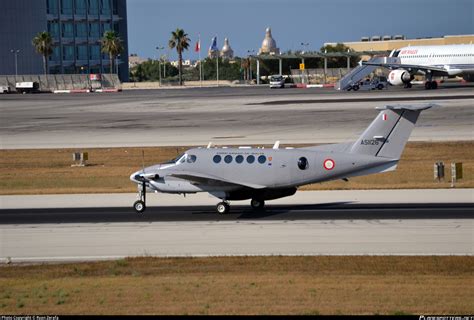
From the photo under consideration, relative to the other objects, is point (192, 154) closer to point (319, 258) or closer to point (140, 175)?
point (140, 175)

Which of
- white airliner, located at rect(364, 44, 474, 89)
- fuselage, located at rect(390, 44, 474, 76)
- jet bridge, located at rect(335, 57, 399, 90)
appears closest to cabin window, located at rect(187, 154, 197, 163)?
white airliner, located at rect(364, 44, 474, 89)

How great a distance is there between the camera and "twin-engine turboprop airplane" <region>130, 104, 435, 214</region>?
1184 inches

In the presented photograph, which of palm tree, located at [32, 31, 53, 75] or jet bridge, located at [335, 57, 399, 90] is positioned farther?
palm tree, located at [32, 31, 53, 75]

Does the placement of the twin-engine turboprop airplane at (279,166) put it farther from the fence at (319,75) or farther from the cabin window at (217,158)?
the fence at (319,75)

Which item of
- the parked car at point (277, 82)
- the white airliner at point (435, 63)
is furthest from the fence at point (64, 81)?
the white airliner at point (435, 63)

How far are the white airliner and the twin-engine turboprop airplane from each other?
81.3 meters

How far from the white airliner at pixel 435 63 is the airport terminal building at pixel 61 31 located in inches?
3322

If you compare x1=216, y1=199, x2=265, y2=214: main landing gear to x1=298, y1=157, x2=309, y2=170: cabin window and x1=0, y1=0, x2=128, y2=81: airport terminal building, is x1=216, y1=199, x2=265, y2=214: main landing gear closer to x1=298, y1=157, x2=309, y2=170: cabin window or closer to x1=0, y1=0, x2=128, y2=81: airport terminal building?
x1=298, y1=157, x2=309, y2=170: cabin window

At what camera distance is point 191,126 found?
225 ft

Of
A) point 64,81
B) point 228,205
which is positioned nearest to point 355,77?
point 64,81

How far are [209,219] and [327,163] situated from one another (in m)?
4.23

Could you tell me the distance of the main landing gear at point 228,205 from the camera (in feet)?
102

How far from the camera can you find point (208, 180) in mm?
30469

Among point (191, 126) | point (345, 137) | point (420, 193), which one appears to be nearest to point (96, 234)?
point (420, 193)
